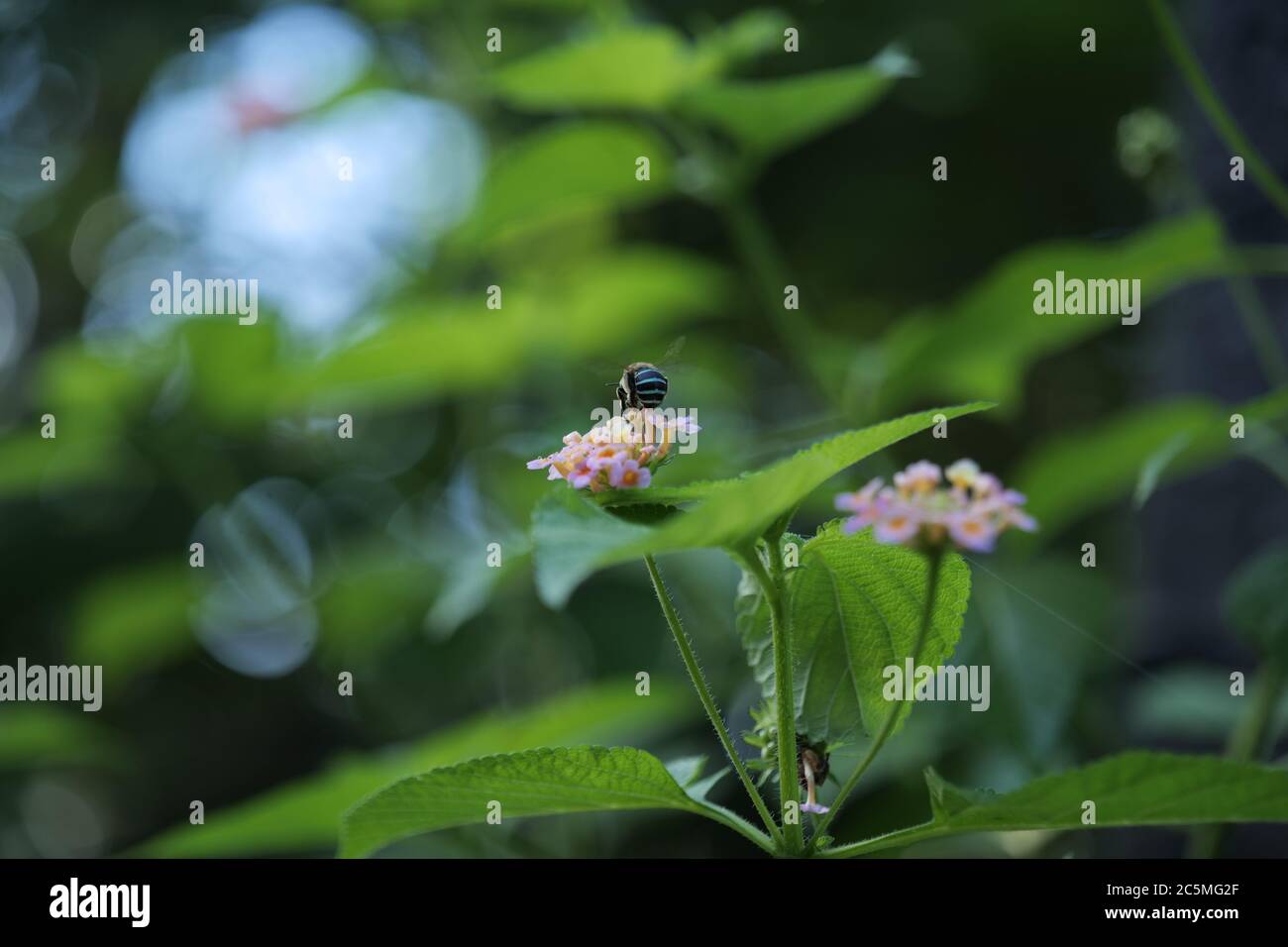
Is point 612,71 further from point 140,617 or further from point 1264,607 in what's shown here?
point 140,617

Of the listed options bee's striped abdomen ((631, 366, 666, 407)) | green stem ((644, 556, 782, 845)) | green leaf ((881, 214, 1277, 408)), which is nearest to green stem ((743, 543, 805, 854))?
green stem ((644, 556, 782, 845))

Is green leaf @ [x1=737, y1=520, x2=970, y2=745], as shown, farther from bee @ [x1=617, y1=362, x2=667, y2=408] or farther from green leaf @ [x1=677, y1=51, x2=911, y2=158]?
green leaf @ [x1=677, y1=51, x2=911, y2=158]

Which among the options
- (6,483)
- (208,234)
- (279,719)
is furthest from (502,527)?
(279,719)

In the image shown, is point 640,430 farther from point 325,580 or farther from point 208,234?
point 208,234

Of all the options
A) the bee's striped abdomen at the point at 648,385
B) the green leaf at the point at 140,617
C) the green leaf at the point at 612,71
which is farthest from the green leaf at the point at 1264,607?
the green leaf at the point at 140,617

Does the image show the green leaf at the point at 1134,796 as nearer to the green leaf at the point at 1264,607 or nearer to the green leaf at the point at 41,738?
the green leaf at the point at 1264,607
